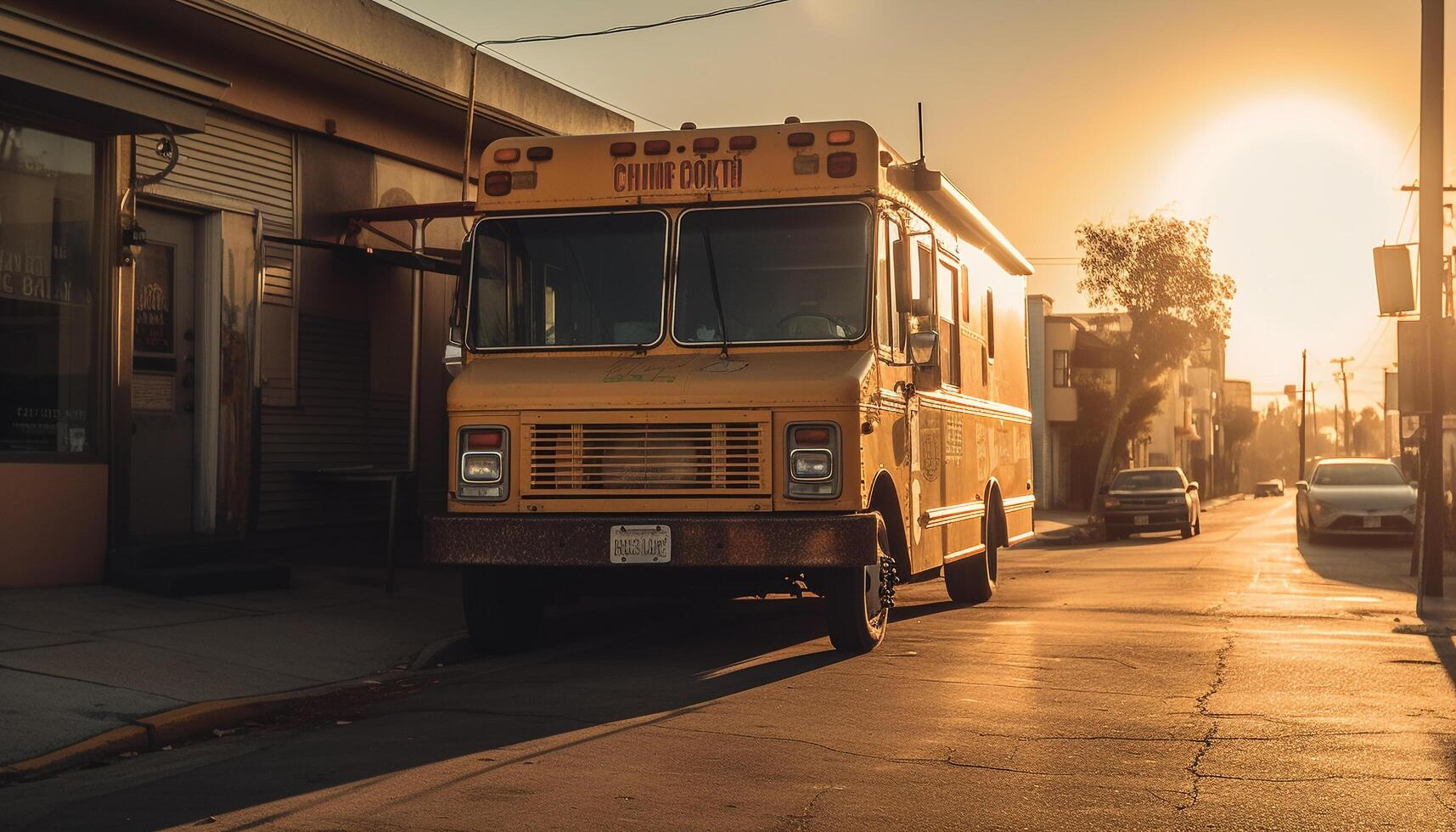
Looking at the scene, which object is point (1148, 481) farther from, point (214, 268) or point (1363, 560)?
point (214, 268)

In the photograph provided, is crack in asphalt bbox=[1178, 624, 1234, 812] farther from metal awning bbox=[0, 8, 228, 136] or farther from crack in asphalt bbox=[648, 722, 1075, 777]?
metal awning bbox=[0, 8, 228, 136]

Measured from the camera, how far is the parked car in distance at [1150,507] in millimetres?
31000

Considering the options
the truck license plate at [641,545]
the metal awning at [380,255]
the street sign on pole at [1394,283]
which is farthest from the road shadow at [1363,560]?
the metal awning at [380,255]

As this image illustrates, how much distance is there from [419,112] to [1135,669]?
964 centimetres

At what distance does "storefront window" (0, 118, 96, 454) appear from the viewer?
36.9 ft

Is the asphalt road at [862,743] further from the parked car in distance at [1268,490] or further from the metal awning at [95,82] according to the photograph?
the parked car in distance at [1268,490]

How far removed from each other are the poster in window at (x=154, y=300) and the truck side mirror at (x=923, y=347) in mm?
6352

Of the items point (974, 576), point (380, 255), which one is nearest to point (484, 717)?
point (974, 576)

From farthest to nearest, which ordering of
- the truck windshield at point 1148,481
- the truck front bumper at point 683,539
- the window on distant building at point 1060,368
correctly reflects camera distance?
1. the window on distant building at point 1060,368
2. the truck windshield at point 1148,481
3. the truck front bumper at point 683,539

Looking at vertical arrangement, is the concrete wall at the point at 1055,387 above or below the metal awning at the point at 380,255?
above

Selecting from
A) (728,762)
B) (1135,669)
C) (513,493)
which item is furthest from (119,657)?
(1135,669)

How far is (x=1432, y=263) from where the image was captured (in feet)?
51.3

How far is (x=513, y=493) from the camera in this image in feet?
31.6

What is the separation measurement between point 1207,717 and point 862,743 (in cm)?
202
